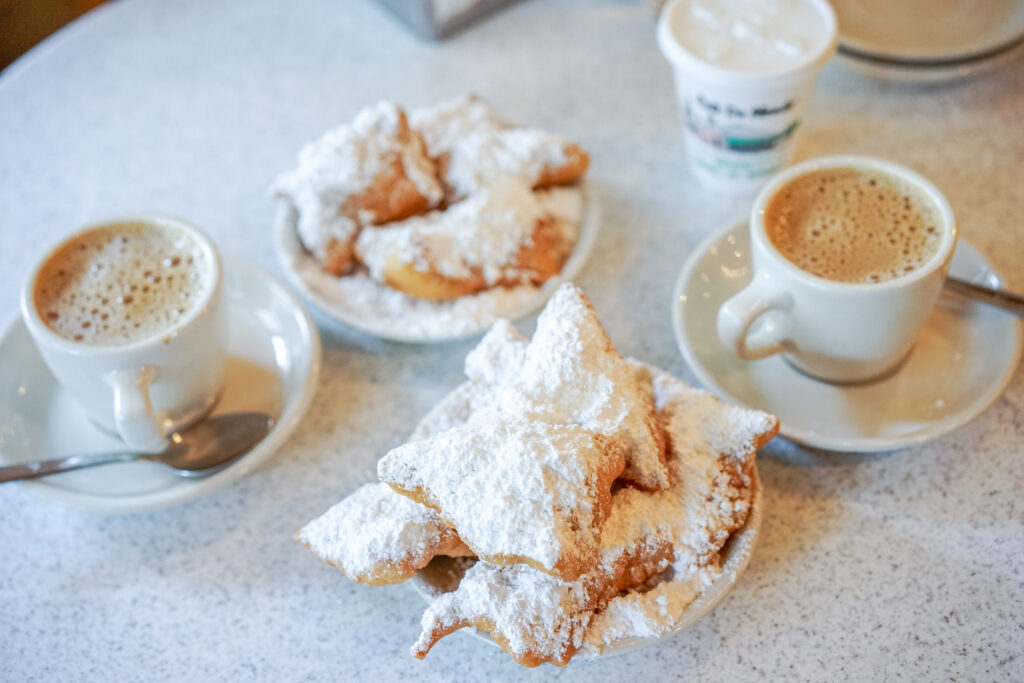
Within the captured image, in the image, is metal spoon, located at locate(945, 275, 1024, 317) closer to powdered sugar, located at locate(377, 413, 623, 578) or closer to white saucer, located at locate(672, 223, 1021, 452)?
white saucer, located at locate(672, 223, 1021, 452)

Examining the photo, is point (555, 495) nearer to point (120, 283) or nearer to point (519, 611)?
point (519, 611)

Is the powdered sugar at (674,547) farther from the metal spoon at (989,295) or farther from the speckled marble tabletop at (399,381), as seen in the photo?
the metal spoon at (989,295)

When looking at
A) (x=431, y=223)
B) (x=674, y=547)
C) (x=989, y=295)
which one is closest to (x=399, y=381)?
(x=431, y=223)

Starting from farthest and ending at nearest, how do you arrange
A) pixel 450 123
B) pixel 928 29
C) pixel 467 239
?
1. pixel 928 29
2. pixel 450 123
3. pixel 467 239

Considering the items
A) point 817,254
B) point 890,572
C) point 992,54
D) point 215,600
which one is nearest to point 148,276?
point 215,600

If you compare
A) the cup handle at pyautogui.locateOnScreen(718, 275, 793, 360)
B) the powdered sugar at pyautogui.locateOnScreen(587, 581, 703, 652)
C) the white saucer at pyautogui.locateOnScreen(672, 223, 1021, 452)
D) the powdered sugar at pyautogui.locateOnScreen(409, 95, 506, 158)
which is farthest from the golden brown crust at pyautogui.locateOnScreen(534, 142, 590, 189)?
the powdered sugar at pyautogui.locateOnScreen(587, 581, 703, 652)

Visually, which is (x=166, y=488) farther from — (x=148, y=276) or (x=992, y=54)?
(x=992, y=54)
